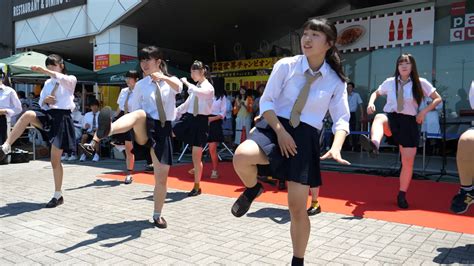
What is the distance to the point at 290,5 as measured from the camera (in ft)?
40.9

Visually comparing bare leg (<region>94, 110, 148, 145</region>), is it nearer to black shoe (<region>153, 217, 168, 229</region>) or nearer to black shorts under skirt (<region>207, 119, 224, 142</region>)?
black shoe (<region>153, 217, 168, 229</region>)

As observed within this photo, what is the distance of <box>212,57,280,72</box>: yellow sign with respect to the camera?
1375cm

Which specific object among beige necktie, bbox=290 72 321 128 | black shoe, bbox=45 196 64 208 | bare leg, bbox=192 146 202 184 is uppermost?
beige necktie, bbox=290 72 321 128

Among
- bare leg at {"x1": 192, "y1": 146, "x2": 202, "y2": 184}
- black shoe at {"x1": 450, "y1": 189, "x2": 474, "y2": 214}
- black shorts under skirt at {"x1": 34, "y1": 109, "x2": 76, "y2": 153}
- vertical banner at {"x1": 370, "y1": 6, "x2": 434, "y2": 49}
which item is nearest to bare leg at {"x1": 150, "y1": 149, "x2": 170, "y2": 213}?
black shorts under skirt at {"x1": 34, "y1": 109, "x2": 76, "y2": 153}

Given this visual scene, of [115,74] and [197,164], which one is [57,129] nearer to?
[197,164]

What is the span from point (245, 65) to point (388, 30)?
5010 millimetres

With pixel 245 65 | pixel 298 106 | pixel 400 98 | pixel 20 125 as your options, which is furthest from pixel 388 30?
pixel 298 106

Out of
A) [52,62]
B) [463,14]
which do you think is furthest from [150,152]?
[463,14]

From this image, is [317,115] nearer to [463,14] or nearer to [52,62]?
[52,62]

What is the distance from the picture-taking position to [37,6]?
573 inches

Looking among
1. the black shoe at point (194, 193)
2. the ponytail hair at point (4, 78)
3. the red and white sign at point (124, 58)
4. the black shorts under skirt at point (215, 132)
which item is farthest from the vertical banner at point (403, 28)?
the ponytail hair at point (4, 78)

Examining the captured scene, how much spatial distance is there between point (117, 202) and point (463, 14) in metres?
10.1

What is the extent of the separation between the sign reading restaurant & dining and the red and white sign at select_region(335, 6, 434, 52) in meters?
8.44

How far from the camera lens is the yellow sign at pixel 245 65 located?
45.1 ft
